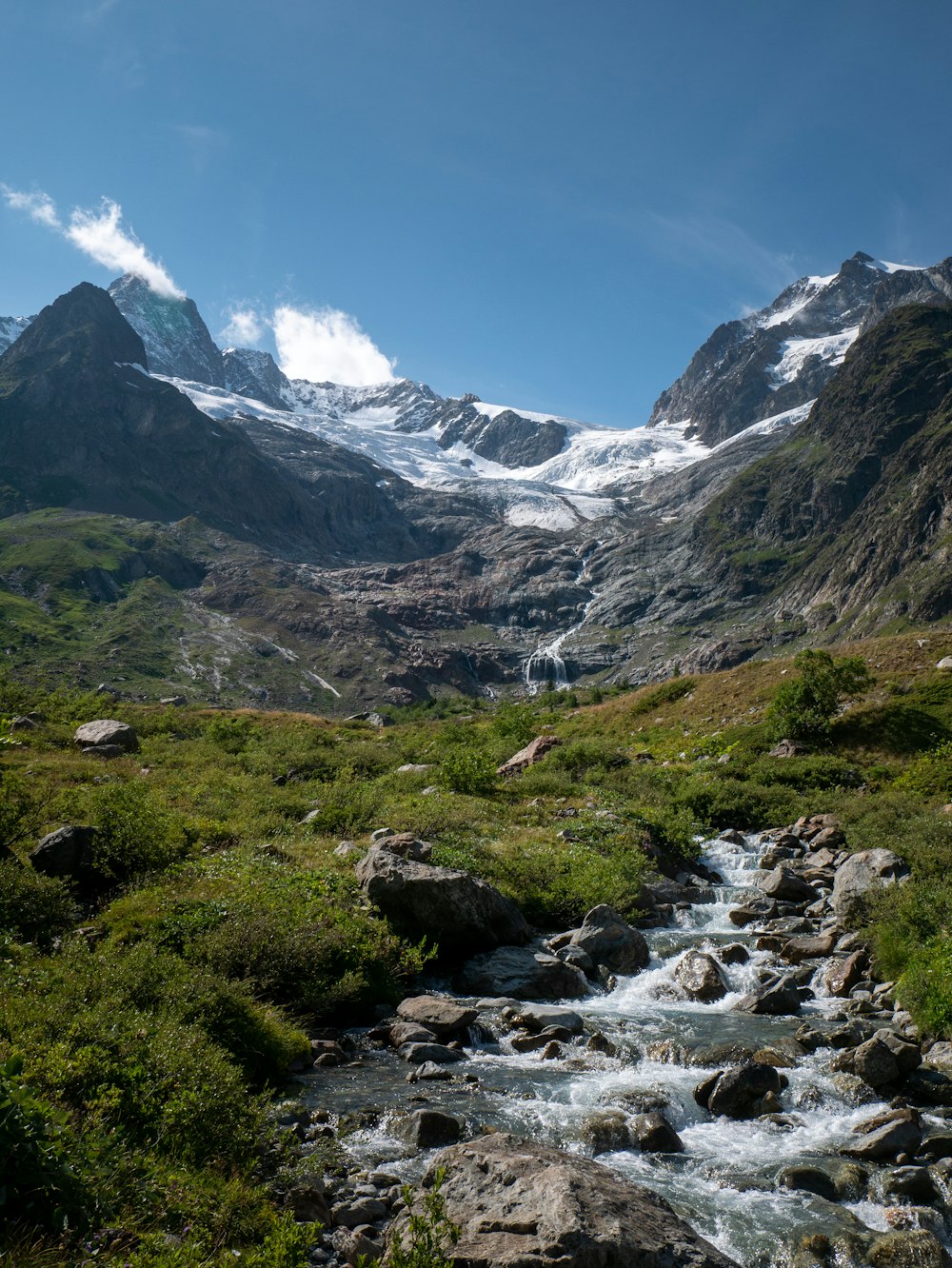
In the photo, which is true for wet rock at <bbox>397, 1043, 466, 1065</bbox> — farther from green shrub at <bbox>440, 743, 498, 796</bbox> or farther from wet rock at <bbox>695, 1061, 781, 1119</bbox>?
green shrub at <bbox>440, 743, 498, 796</bbox>

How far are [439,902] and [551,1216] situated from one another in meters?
10.1

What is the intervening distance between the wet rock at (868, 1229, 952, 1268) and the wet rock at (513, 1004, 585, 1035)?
6.29 metres

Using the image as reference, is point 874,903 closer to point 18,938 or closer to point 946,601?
point 18,938

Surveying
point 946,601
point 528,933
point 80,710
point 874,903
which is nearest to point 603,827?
point 528,933

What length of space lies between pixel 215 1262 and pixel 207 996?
15.9 feet

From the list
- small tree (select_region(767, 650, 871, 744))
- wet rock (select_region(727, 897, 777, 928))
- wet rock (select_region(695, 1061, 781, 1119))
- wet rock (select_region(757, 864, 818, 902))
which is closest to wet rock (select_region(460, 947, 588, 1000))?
wet rock (select_region(695, 1061, 781, 1119))

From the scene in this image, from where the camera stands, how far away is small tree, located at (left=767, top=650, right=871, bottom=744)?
37688mm

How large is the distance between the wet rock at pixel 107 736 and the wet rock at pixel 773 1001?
3113 cm

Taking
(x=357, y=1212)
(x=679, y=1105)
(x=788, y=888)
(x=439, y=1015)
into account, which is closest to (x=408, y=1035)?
(x=439, y=1015)

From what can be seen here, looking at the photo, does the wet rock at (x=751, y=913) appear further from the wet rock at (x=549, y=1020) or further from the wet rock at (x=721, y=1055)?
the wet rock at (x=549, y=1020)

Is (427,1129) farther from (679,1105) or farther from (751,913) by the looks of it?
(751,913)

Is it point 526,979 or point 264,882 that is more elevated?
point 264,882

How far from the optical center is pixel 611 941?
1825cm

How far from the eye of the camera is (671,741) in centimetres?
4322
